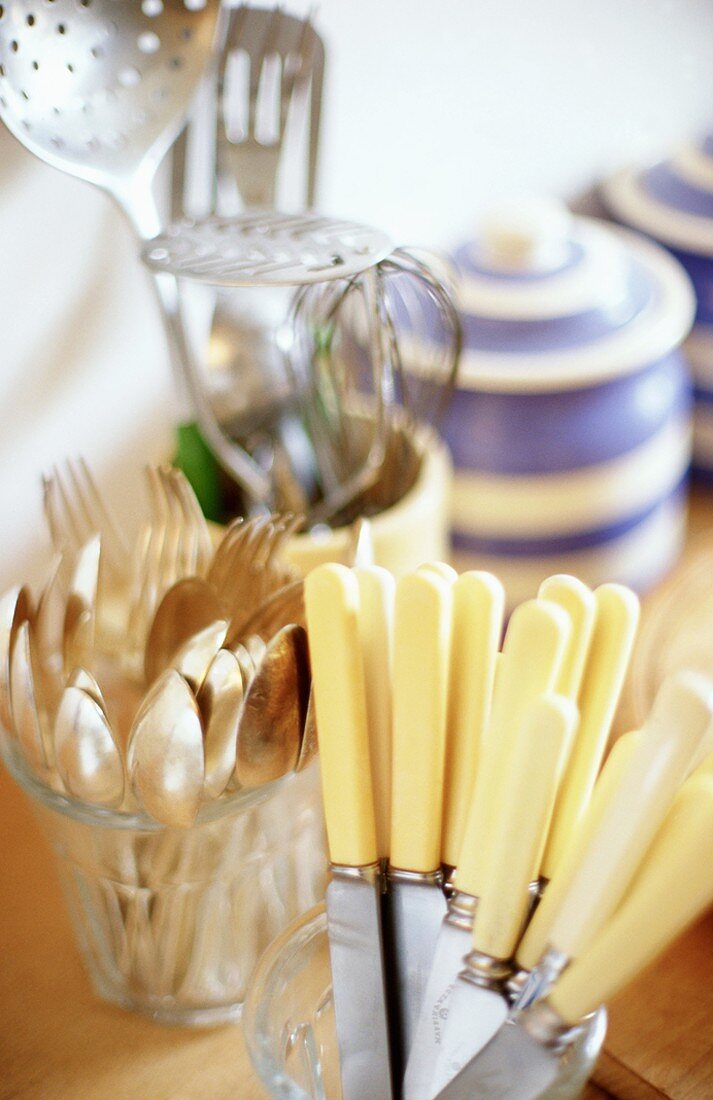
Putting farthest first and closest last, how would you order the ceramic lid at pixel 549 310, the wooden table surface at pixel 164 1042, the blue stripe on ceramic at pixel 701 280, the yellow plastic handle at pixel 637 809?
the blue stripe on ceramic at pixel 701 280 < the ceramic lid at pixel 549 310 < the wooden table surface at pixel 164 1042 < the yellow plastic handle at pixel 637 809

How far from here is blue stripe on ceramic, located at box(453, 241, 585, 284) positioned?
0.51m

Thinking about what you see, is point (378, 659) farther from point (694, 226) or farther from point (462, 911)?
point (694, 226)

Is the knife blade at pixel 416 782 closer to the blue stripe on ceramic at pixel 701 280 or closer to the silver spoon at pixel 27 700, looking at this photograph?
the silver spoon at pixel 27 700

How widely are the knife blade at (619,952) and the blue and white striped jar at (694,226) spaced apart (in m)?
0.42

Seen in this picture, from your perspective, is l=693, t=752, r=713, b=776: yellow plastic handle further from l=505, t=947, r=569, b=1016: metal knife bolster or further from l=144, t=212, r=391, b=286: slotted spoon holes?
l=144, t=212, r=391, b=286: slotted spoon holes

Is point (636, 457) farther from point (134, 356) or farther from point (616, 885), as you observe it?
point (616, 885)

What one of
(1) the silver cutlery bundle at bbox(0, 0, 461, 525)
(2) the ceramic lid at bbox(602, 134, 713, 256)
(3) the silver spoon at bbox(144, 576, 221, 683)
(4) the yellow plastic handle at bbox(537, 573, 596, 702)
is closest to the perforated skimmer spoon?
(1) the silver cutlery bundle at bbox(0, 0, 461, 525)

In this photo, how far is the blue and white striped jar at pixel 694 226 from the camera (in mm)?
595

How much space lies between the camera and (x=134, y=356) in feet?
1.52

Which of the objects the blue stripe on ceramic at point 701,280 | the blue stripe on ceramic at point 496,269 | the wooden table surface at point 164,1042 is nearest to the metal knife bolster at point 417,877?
the wooden table surface at point 164,1042

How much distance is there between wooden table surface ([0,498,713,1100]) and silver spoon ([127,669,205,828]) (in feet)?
0.34

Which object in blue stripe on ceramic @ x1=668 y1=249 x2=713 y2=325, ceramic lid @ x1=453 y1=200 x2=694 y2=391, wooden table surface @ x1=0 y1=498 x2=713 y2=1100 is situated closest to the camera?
wooden table surface @ x1=0 y1=498 x2=713 y2=1100

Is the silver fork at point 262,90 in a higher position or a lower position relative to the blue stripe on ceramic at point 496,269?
higher

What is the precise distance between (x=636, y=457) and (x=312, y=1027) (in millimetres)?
306
